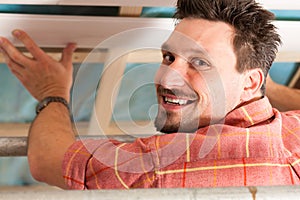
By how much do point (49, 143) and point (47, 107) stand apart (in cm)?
20

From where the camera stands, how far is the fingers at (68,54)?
1808 mm

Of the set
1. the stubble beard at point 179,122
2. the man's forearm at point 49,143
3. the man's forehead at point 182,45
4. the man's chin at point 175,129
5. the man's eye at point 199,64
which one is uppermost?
the man's forehead at point 182,45

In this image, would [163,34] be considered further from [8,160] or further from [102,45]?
[8,160]

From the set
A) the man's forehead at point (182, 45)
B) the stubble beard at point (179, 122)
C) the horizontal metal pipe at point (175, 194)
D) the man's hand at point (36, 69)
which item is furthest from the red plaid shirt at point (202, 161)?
the man's hand at point (36, 69)

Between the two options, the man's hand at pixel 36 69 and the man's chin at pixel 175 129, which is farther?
the man's hand at pixel 36 69

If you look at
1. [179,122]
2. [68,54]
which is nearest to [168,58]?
[179,122]

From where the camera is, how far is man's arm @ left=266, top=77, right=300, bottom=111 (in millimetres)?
1808

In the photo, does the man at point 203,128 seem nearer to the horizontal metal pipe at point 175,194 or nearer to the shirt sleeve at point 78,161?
the shirt sleeve at point 78,161

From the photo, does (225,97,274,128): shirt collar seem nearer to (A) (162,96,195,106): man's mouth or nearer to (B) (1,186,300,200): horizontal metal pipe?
(A) (162,96,195,106): man's mouth

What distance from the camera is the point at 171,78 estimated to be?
1.43 metres

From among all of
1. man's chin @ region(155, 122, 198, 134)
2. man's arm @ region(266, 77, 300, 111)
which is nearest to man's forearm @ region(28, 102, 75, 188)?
man's chin @ region(155, 122, 198, 134)

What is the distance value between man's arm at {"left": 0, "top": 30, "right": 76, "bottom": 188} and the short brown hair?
0.47m

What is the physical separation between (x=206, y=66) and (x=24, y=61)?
59 centimetres

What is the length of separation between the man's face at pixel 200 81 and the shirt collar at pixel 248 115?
5cm
